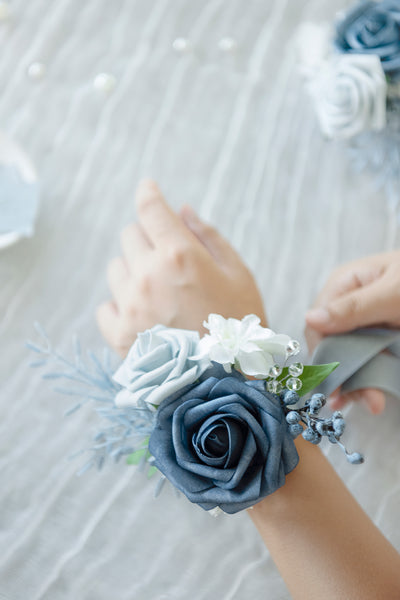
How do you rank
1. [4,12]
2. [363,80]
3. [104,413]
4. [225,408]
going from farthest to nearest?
[4,12] → [363,80] → [104,413] → [225,408]

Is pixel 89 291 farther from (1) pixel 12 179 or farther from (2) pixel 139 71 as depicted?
(2) pixel 139 71

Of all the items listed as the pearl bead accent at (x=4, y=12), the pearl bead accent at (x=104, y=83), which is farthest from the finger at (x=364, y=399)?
the pearl bead accent at (x=4, y=12)

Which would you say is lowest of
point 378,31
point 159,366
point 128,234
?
point 159,366

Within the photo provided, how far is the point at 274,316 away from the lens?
0.79 m

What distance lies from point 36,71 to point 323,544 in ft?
2.74

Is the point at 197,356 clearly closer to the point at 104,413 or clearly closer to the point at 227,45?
the point at 104,413

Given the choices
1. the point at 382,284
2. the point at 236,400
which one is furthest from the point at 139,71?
the point at 236,400

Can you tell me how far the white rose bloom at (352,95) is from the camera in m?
0.81

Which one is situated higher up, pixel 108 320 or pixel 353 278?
pixel 108 320

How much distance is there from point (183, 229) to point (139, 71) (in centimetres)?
42

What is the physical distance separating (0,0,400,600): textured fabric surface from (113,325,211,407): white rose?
0.25 m

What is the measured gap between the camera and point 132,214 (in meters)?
0.85

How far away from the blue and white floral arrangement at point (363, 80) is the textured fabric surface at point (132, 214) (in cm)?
5

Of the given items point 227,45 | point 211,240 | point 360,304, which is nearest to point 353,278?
point 360,304
